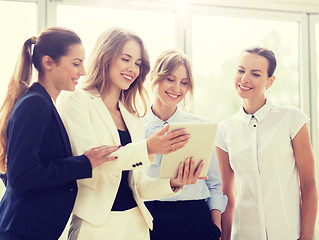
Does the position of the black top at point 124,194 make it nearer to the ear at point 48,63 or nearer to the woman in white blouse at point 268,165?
the ear at point 48,63

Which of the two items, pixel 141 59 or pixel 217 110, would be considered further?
pixel 217 110

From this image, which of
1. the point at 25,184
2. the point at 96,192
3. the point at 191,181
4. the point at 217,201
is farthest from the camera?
the point at 217,201

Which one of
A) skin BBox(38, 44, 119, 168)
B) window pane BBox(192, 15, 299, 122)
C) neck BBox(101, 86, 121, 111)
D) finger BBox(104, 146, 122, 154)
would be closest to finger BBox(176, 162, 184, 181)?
finger BBox(104, 146, 122, 154)

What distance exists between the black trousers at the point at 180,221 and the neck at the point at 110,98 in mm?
578

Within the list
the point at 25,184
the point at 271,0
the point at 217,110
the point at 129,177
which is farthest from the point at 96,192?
the point at 271,0

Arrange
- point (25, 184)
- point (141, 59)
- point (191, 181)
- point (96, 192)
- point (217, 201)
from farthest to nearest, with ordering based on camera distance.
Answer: point (217, 201), point (141, 59), point (191, 181), point (96, 192), point (25, 184)

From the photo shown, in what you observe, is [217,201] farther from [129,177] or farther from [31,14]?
[31,14]

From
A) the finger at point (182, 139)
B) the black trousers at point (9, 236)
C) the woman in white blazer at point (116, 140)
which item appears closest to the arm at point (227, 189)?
the woman in white blazer at point (116, 140)

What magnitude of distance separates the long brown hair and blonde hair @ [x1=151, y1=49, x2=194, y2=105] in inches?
25.9

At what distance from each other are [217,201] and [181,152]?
74 centimetres

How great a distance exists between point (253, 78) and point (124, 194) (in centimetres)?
112

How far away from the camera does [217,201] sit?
6.84 feet

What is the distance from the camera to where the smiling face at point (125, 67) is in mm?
1646

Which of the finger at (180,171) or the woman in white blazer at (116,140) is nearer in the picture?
the woman in white blazer at (116,140)
